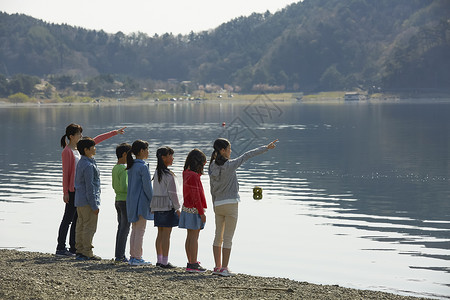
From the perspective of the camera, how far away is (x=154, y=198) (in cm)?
1005

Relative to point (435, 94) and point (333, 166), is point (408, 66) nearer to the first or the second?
point (435, 94)

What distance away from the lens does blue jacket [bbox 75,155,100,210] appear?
10.5 meters

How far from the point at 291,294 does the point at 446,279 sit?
4035 mm

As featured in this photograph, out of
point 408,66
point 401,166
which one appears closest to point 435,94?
point 408,66

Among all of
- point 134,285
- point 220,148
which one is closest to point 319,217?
point 220,148

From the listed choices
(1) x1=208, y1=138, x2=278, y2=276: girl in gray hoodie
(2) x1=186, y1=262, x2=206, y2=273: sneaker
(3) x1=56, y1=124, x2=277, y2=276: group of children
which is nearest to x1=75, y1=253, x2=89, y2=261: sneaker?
(3) x1=56, y1=124, x2=277, y2=276: group of children

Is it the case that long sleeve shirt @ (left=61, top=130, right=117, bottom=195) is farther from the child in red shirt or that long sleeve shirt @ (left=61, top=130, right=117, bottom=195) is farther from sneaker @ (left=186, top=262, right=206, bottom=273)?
sneaker @ (left=186, top=262, right=206, bottom=273)

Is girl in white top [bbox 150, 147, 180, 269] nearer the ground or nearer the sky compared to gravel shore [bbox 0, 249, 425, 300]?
nearer the sky

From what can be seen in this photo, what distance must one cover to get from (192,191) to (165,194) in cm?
47

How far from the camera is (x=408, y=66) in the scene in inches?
7500

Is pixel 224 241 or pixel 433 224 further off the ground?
pixel 224 241

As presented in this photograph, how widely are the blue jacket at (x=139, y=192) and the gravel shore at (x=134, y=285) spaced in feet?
2.40

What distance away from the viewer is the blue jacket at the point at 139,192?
10.2 m

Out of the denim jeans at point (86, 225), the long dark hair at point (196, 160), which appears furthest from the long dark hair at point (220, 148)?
the denim jeans at point (86, 225)
